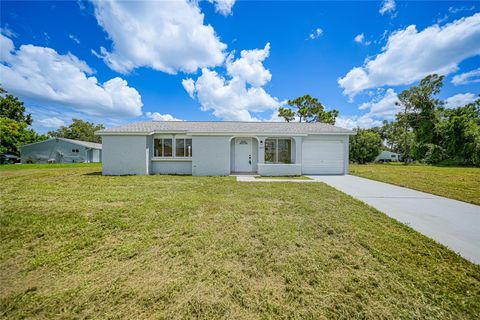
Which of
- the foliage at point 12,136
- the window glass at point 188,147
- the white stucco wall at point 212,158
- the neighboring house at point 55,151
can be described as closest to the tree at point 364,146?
the white stucco wall at point 212,158

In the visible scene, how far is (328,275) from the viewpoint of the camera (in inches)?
112

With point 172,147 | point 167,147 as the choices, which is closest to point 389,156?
point 172,147

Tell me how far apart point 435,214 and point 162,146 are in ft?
46.2

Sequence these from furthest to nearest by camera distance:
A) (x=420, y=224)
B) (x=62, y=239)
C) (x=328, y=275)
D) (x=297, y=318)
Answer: (x=420, y=224), (x=62, y=239), (x=328, y=275), (x=297, y=318)

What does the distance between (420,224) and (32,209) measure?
11081mm

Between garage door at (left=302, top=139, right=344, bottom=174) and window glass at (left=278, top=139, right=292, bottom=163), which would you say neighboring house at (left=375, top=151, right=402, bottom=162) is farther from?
window glass at (left=278, top=139, right=292, bottom=163)

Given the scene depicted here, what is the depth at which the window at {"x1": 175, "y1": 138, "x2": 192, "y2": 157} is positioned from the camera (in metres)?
13.0

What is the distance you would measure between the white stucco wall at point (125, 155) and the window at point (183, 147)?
2.01 metres

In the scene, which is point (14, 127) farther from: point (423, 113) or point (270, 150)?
point (423, 113)

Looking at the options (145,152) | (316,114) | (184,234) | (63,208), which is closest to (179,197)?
(184,234)

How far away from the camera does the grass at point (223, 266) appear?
2264 mm

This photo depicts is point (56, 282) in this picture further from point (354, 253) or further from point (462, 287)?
point (462, 287)

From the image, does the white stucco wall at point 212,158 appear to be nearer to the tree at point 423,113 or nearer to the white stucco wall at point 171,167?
the white stucco wall at point 171,167

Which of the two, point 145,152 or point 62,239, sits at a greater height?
point 145,152
